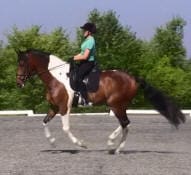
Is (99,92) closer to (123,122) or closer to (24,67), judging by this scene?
(123,122)

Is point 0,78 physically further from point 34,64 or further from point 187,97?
point 34,64

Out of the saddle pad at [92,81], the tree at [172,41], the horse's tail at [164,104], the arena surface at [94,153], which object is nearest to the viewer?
the arena surface at [94,153]

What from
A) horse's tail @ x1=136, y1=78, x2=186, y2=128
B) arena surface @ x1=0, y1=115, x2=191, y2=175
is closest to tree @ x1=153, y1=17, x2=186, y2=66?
arena surface @ x1=0, y1=115, x2=191, y2=175

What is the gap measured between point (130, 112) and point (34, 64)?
55.4ft

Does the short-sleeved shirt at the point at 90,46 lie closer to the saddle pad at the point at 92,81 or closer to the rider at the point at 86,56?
the rider at the point at 86,56

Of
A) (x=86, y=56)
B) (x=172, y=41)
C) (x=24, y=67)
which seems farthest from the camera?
(x=172, y=41)

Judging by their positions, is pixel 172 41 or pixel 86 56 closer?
pixel 86 56

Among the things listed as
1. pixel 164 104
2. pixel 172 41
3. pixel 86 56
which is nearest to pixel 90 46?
pixel 86 56

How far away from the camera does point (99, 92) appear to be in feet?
42.8

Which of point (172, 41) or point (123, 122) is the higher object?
point (123, 122)

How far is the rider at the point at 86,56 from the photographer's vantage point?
12797 millimetres

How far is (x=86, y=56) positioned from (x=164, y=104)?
1.99 metres

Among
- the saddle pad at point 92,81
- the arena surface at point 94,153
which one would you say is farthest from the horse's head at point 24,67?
the arena surface at point 94,153

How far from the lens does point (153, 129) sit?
20.5m
